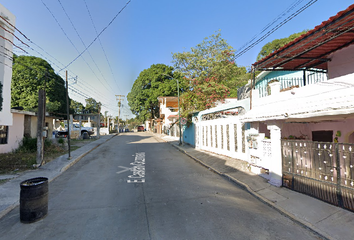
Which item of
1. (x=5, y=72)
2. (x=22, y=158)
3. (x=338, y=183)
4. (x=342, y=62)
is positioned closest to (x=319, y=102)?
(x=338, y=183)

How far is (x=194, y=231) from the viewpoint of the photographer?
3740mm

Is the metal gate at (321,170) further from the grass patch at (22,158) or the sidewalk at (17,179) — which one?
the grass patch at (22,158)

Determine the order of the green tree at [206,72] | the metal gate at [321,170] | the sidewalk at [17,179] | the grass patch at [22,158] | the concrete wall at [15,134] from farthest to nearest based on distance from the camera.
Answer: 1. the green tree at [206,72]
2. the concrete wall at [15,134]
3. the grass patch at [22,158]
4. the sidewalk at [17,179]
5. the metal gate at [321,170]

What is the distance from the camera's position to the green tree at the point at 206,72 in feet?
58.9

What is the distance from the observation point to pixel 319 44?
582 cm

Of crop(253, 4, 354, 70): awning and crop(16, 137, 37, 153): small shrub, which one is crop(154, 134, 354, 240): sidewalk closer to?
crop(253, 4, 354, 70): awning

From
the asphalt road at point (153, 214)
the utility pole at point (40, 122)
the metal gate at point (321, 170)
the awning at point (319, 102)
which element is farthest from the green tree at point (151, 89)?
the metal gate at point (321, 170)

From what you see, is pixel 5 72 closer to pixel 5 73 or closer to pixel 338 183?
pixel 5 73

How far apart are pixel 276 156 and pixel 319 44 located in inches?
144

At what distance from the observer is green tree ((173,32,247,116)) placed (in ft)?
58.9

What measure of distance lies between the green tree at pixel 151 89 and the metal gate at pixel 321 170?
37.7 meters

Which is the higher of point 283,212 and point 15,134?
point 15,134

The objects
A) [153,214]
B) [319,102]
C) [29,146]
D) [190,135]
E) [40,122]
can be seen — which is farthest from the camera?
[190,135]

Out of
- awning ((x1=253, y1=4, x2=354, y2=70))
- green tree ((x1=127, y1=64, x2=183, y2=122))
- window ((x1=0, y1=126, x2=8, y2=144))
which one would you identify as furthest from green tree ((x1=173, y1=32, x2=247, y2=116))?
green tree ((x1=127, y1=64, x2=183, y2=122))
